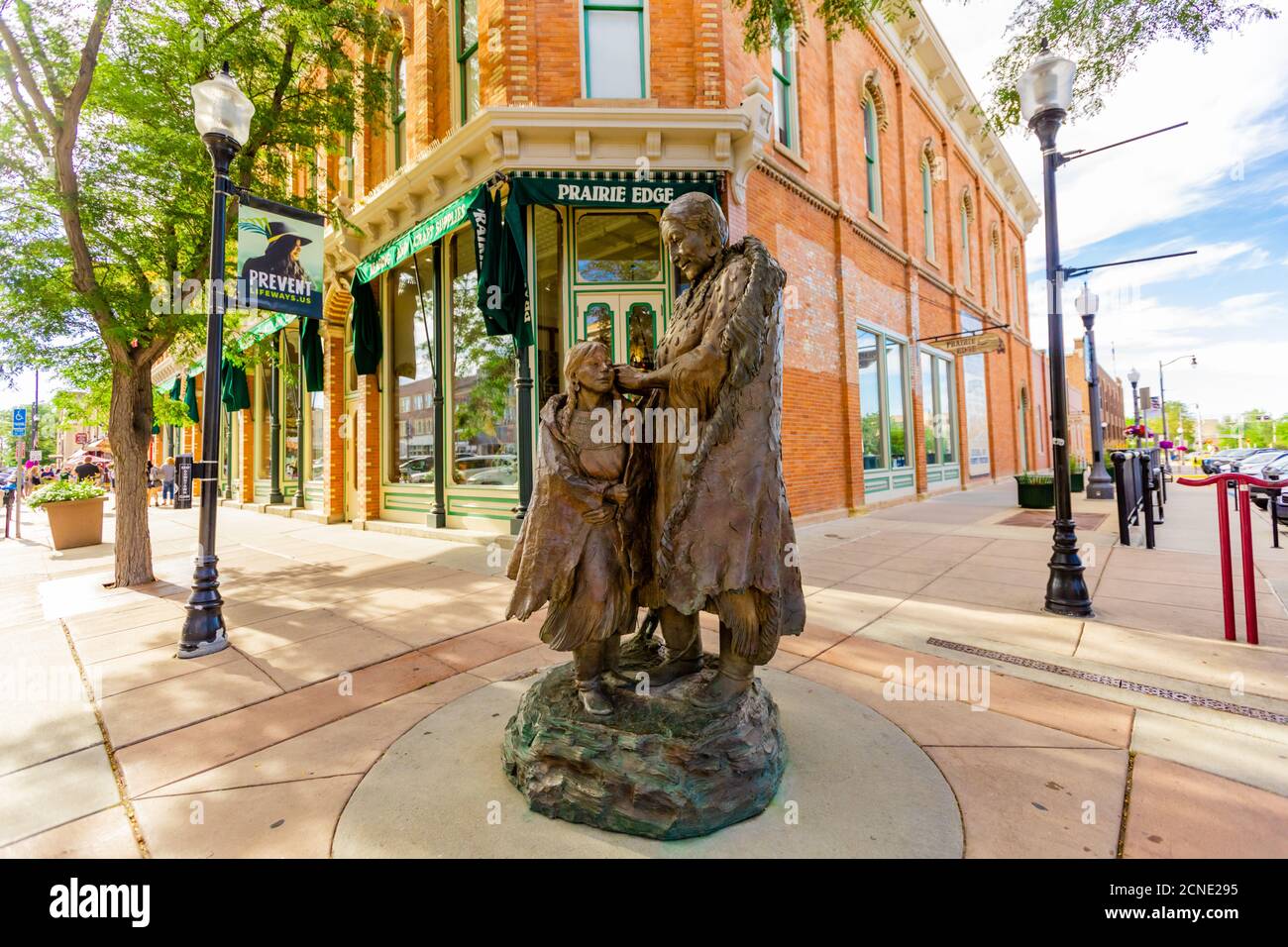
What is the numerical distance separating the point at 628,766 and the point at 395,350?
36.2 feet

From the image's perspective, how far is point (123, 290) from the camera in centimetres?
614

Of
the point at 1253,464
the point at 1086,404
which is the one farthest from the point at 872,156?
the point at 1086,404

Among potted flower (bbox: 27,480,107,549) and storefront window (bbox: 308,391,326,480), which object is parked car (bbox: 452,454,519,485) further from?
potted flower (bbox: 27,480,107,549)

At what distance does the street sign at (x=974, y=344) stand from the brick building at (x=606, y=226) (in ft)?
1.10

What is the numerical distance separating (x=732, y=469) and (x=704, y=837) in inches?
54.9

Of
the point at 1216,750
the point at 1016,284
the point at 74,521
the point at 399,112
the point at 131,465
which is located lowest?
the point at 1216,750

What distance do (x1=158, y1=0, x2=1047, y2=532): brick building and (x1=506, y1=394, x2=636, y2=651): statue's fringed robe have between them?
3521 mm

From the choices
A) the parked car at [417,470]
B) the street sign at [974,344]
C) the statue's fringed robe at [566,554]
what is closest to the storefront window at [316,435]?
the parked car at [417,470]

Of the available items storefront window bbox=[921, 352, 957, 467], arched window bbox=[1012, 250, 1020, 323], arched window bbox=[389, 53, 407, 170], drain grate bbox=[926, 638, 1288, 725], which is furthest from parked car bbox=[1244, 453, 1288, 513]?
arched window bbox=[389, 53, 407, 170]

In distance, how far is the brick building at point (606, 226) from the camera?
26.8ft

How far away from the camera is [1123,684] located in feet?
11.0

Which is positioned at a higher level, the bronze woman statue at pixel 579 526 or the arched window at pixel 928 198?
the arched window at pixel 928 198

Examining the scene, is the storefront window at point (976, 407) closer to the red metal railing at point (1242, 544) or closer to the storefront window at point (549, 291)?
the storefront window at point (549, 291)

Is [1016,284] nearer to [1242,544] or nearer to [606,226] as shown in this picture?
[606,226]
